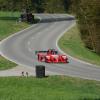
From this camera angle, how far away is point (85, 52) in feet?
213

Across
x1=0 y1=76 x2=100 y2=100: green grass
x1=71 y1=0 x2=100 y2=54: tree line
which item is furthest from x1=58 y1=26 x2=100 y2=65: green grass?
x1=0 y1=76 x2=100 y2=100: green grass

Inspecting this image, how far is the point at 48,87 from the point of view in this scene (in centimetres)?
3722

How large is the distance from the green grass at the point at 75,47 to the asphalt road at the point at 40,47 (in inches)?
55.0

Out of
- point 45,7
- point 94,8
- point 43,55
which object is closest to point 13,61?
point 43,55

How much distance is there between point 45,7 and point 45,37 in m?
78.9

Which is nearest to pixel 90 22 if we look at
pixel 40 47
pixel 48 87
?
pixel 40 47

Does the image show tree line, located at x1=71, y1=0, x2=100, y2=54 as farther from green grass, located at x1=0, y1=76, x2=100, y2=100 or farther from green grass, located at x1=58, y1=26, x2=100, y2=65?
green grass, located at x1=0, y1=76, x2=100, y2=100

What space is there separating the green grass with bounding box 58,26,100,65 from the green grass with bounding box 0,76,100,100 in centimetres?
1640

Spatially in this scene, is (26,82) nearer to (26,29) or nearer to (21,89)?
(21,89)

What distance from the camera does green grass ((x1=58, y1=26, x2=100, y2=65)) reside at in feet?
198

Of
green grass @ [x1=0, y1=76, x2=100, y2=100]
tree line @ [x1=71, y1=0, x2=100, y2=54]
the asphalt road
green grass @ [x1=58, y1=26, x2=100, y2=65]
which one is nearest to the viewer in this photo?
green grass @ [x1=0, y1=76, x2=100, y2=100]

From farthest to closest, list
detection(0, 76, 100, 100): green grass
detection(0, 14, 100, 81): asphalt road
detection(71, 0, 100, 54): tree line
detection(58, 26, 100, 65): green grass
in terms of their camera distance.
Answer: detection(71, 0, 100, 54): tree line
detection(58, 26, 100, 65): green grass
detection(0, 14, 100, 81): asphalt road
detection(0, 76, 100, 100): green grass

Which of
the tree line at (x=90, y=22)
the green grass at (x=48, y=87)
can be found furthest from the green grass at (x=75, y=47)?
the green grass at (x=48, y=87)

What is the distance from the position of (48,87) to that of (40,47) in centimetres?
2635
